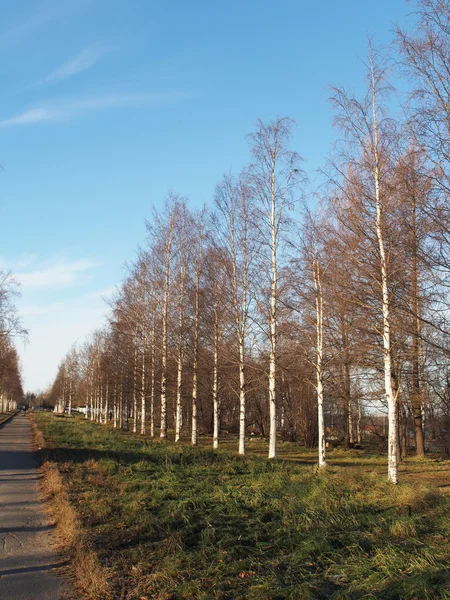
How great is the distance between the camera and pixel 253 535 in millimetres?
7051

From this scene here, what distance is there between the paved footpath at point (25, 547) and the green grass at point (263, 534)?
62cm

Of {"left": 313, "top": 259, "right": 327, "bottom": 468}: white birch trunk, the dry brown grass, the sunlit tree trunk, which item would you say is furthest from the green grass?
the sunlit tree trunk

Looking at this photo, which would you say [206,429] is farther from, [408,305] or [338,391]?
[408,305]

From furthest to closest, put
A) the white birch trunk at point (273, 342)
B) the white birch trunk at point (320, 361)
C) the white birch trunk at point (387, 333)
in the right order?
the white birch trunk at point (273, 342) → the white birch trunk at point (320, 361) → the white birch trunk at point (387, 333)

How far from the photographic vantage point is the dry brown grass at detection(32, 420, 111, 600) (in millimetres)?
5113

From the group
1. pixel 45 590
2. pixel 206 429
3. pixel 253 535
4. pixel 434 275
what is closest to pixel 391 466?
pixel 434 275

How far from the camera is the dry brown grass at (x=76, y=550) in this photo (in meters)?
5.11

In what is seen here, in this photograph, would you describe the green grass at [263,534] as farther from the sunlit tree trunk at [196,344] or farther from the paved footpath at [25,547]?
the sunlit tree trunk at [196,344]

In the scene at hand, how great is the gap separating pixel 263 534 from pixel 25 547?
11.2 ft

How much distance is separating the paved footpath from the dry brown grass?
0.54 feet

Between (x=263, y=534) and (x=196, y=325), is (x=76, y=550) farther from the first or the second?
(x=196, y=325)

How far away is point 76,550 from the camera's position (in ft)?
20.9

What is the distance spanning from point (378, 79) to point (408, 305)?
649cm

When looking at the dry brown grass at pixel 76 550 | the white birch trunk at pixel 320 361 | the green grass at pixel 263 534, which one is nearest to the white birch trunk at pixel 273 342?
the white birch trunk at pixel 320 361
